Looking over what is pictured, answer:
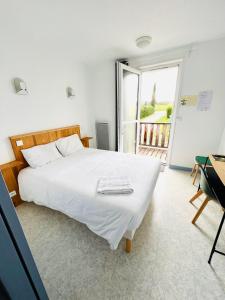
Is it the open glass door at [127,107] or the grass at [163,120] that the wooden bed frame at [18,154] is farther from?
the grass at [163,120]

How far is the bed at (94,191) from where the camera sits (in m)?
1.22

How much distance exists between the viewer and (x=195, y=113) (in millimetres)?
2641

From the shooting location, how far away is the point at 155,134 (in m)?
4.48

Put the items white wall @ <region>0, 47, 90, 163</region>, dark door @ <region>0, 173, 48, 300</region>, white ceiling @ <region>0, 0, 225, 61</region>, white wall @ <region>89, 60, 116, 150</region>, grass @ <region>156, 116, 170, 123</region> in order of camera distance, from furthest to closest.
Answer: grass @ <region>156, 116, 170, 123</region> < white wall @ <region>89, 60, 116, 150</region> < white wall @ <region>0, 47, 90, 163</region> < white ceiling @ <region>0, 0, 225, 61</region> < dark door @ <region>0, 173, 48, 300</region>

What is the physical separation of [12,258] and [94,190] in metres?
0.90

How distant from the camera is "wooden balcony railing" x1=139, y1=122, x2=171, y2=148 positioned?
4.32 metres

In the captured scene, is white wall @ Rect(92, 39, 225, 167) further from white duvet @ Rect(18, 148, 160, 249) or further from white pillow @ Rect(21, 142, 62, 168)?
white pillow @ Rect(21, 142, 62, 168)

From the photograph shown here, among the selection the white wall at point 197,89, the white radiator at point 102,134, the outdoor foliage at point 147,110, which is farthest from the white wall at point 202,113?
the outdoor foliage at point 147,110

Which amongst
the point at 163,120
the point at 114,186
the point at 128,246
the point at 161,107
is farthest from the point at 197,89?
the point at 128,246

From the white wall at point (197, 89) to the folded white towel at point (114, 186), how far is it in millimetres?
1968

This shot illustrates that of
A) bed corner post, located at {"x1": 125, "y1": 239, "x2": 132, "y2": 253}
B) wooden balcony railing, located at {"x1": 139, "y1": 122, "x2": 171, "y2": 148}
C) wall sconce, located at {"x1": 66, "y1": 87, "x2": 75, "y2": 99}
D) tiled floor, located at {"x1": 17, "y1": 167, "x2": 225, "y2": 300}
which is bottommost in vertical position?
tiled floor, located at {"x1": 17, "y1": 167, "x2": 225, "y2": 300}

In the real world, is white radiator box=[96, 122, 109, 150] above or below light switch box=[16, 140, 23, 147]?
below

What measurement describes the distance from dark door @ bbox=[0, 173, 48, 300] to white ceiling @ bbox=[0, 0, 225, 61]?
1925 millimetres

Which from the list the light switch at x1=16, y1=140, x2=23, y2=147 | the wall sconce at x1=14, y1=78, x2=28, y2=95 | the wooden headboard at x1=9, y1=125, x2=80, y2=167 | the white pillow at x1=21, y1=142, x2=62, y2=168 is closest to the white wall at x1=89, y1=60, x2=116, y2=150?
the wooden headboard at x1=9, y1=125, x2=80, y2=167
